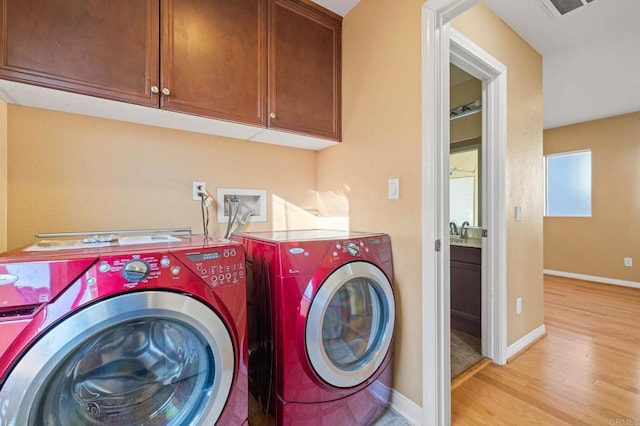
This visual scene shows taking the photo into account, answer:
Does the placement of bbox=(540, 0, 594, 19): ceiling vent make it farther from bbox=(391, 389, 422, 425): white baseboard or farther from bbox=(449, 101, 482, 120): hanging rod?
bbox=(391, 389, 422, 425): white baseboard

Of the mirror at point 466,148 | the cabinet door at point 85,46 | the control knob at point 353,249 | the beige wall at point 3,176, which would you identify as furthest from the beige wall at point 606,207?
the beige wall at point 3,176

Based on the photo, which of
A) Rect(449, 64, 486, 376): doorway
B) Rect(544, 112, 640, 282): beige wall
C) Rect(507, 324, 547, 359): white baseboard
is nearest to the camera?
Rect(507, 324, 547, 359): white baseboard

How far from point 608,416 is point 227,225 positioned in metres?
2.36

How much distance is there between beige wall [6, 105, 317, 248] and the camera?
1.21 metres

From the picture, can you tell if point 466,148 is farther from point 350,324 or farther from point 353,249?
point 350,324

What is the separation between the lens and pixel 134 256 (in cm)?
77

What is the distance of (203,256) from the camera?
A: 889 mm

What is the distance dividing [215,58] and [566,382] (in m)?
2.81

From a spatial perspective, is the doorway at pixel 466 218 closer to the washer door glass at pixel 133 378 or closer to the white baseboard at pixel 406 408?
the white baseboard at pixel 406 408

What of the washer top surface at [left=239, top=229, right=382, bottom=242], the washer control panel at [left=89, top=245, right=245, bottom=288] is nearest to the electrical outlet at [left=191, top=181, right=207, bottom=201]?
the washer top surface at [left=239, top=229, right=382, bottom=242]

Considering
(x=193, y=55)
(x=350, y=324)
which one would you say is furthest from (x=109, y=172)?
(x=350, y=324)

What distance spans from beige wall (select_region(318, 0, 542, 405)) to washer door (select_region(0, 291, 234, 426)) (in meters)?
0.95

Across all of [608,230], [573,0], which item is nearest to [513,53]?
[573,0]

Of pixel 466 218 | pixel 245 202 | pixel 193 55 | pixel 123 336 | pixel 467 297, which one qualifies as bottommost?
pixel 467 297
